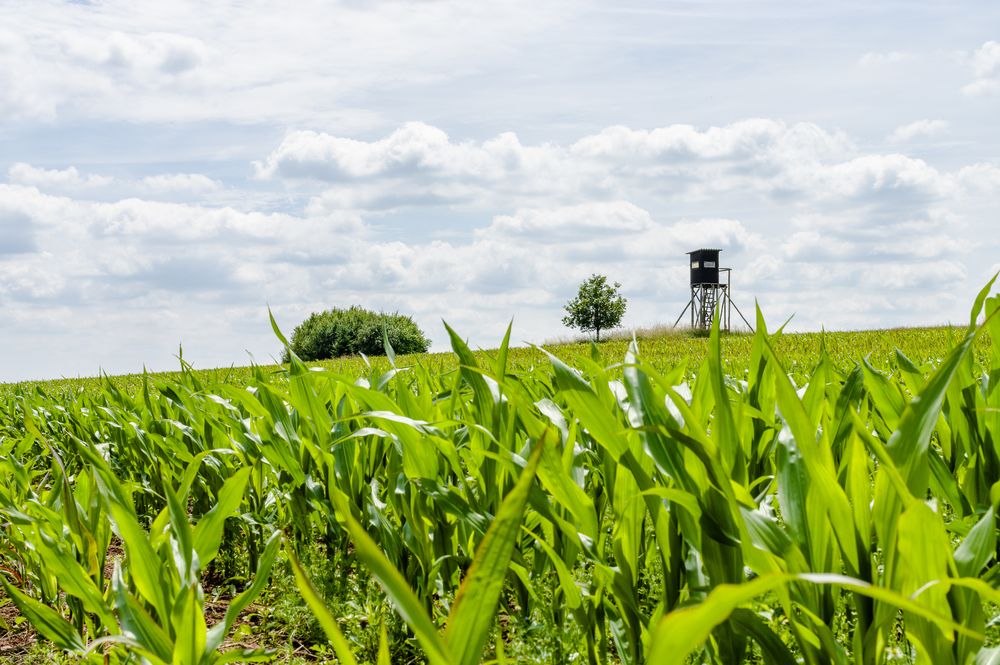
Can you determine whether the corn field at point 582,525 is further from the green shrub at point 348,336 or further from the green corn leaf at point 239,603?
the green shrub at point 348,336

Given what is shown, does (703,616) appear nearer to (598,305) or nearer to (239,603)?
(239,603)

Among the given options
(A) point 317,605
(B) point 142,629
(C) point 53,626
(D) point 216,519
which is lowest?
(C) point 53,626

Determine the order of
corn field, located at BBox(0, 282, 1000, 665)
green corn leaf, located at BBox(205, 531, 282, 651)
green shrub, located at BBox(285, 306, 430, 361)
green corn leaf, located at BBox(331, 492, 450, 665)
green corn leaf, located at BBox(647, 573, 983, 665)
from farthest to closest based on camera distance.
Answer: green shrub, located at BBox(285, 306, 430, 361) → green corn leaf, located at BBox(205, 531, 282, 651) → corn field, located at BBox(0, 282, 1000, 665) → green corn leaf, located at BBox(331, 492, 450, 665) → green corn leaf, located at BBox(647, 573, 983, 665)

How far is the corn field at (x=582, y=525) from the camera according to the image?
1.17m

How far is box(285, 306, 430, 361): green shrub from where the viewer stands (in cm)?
2717

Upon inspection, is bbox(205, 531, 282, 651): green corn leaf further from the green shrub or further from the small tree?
the small tree

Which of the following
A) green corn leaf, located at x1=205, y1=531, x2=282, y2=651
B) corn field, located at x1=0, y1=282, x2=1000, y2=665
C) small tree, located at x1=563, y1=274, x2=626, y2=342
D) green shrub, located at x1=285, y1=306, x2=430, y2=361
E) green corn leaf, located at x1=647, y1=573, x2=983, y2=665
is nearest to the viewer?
green corn leaf, located at x1=647, y1=573, x2=983, y2=665

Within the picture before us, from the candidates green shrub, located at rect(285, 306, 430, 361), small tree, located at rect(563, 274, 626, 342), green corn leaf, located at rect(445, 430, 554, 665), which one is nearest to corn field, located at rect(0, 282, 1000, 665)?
green corn leaf, located at rect(445, 430, 554, 665)

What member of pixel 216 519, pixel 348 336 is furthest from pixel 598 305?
pixel 216 519

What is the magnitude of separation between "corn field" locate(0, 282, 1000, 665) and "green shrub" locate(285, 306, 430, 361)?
76.6 feet

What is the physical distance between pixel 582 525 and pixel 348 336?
2622 cm

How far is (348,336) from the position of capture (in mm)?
27406

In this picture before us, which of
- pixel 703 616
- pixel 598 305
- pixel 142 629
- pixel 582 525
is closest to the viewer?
pixel 703 616

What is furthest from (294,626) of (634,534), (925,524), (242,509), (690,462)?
(925,524)
